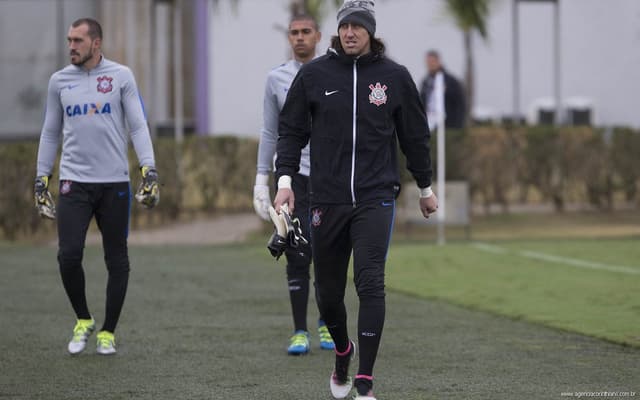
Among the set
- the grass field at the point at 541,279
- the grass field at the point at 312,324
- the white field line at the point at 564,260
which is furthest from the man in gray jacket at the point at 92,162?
the white field line at the point at 564,260

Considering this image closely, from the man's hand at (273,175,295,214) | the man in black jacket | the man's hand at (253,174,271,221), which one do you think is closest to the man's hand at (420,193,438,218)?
the man's hand at (273,175,295,214)

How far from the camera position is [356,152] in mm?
6355

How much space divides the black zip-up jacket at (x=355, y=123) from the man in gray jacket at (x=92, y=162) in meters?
1.81

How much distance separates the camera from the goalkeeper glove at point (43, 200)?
8117 millimetres

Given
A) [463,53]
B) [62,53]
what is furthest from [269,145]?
[463,53]

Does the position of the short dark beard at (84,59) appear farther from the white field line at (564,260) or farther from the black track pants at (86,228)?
the white field line at (564,260)

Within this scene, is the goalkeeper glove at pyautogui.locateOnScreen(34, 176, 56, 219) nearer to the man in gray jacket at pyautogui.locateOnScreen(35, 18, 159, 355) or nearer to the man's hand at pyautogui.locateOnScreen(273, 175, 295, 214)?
the man in gray jacket at pyautogui.locateOnScreen(35, 18, 159, 355)

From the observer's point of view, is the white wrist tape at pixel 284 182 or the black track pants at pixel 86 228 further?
the black track pants at pixel 86 228

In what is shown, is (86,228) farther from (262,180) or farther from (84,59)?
(262,180)

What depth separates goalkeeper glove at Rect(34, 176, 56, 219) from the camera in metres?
8.12

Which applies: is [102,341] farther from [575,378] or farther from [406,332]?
[575,378]

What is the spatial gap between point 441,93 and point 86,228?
8.53 meters

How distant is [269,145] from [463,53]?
20.3 metres

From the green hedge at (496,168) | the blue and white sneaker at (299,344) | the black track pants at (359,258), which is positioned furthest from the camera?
the green hedge at (496,168)
